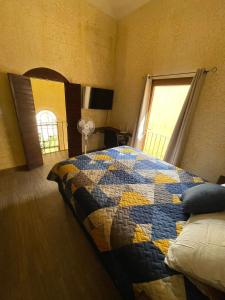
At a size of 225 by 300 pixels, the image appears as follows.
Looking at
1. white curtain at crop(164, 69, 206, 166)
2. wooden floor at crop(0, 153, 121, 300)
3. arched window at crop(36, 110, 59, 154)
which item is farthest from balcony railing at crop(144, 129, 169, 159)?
arched window at crop(36, 110, 59, 154)

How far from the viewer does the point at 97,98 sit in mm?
3496

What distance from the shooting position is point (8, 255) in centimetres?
136

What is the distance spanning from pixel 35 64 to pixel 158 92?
8.30 ft

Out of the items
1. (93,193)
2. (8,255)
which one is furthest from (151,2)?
(8,255)

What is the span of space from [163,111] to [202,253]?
2.96 meters

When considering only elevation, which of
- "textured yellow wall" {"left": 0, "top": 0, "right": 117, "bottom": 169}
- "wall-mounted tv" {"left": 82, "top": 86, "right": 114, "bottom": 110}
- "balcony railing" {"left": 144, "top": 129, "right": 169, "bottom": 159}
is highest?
"textured yellow wall" {"left": 0, "top": 0, "right": 117, "bottom": 169}

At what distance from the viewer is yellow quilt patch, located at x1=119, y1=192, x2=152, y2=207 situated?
1.17 meters

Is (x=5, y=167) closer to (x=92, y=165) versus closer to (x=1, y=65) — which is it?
(x=1, y=65)

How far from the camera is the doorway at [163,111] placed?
2.72 m

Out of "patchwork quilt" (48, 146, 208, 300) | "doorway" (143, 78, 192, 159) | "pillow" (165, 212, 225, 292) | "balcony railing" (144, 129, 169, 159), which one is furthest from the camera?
"balcony railing" (144, 129, 169, 159)

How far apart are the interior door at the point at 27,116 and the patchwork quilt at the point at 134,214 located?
127 cm

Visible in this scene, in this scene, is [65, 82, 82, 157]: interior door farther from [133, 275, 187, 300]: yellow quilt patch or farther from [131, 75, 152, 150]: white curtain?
[133, 275, 187, 300]: yellow quilt patch

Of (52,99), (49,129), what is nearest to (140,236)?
(49,129)

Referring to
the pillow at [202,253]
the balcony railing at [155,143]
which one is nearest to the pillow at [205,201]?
the pillow at [202,253]
